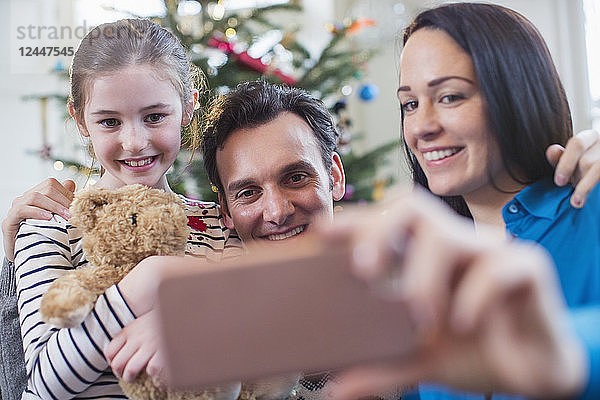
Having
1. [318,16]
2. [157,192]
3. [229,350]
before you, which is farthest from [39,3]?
[229,350]

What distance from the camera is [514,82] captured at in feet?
2.73

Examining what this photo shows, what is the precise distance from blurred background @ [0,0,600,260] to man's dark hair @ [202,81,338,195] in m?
0.28

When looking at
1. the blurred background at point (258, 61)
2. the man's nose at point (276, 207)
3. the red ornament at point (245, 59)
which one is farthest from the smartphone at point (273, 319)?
the red ornament at point (245, 59)

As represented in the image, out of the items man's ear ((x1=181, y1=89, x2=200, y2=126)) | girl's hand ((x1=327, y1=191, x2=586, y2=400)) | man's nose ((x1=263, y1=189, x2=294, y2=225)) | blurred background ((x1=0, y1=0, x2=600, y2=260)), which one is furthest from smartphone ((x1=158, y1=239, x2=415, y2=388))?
blurred background ((x1=0, y1=0, x2=600, y2=260))

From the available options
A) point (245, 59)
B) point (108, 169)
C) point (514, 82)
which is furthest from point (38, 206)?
point (245, 59)

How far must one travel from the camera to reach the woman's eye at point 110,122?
1.10m

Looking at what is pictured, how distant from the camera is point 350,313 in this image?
19.2 inches

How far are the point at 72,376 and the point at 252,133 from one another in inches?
20.8

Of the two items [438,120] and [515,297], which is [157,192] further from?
[515,297]

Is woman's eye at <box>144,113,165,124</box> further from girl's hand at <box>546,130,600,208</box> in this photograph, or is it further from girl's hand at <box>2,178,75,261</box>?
girl's hand at <box>546,130,600,208</box>

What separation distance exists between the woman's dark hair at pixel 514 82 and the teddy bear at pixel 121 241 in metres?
0.46

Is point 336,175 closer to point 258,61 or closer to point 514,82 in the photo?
point 514,82

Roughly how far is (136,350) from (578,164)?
0.61 m

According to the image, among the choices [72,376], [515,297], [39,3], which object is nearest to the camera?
[515,297]
